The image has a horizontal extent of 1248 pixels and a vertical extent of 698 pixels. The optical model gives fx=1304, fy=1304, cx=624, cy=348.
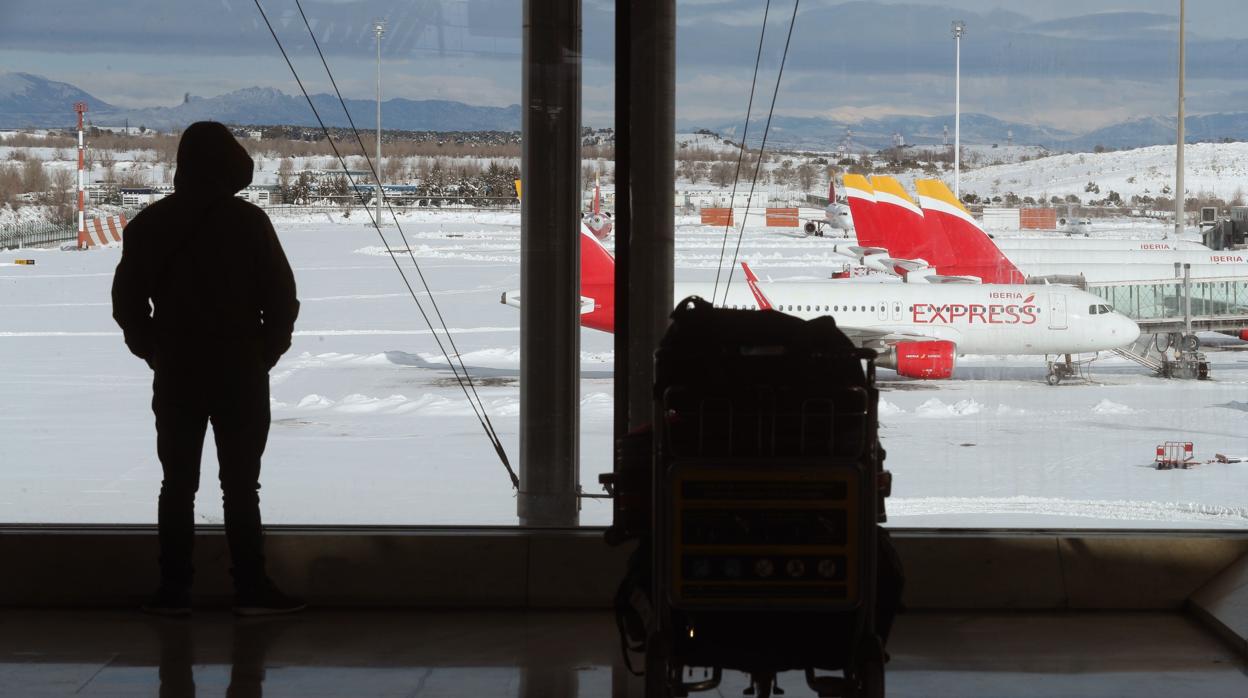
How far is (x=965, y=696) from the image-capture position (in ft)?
11.5

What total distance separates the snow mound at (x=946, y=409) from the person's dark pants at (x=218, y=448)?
356 cm

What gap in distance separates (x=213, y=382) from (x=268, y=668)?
3.04 feet

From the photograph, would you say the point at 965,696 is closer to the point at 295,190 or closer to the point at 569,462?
the point at 569,462

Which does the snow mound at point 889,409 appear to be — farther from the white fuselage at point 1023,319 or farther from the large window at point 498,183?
the white fuselage at point 1023,319

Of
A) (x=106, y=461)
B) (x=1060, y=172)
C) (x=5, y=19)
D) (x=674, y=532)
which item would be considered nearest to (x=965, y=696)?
(x=674, y=532)

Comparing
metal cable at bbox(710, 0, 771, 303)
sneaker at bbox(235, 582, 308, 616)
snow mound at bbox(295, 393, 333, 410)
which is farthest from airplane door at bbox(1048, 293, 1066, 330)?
sneaker at bbox(235, 582, 308, 616)

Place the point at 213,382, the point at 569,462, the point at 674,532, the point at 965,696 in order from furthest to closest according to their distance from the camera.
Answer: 1. the point at 569,462
2. the point at 213,382
3. the point at 965,696
4. the point at 674,532

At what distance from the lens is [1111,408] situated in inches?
271

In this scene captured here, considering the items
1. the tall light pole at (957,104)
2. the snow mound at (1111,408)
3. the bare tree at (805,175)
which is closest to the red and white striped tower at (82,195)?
the bare tree at (805,175)

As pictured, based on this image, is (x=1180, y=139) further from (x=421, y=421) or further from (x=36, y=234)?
(x=36, y=234)

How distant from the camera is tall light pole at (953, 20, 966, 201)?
18.5 feet

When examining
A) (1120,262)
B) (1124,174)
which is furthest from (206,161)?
(1120,262)

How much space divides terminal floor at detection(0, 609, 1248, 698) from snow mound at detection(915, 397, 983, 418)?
2.17 m

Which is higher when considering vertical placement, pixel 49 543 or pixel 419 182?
pixel 419 182
